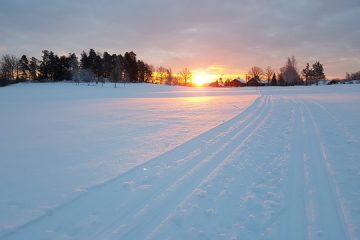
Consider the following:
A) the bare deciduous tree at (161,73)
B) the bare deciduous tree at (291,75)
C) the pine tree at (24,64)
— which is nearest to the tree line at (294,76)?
the bare deciduous tree at (291,75)

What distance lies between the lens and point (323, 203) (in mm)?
5090

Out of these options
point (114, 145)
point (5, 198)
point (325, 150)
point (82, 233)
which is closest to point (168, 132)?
point (114, 145)

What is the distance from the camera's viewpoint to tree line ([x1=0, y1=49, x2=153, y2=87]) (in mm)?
89188

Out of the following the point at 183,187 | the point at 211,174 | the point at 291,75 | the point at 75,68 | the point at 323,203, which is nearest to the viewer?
the point at 323,203

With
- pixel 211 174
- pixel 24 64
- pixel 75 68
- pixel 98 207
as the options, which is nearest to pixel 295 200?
pixel 211 174

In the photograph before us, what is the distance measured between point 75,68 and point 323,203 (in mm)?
94236

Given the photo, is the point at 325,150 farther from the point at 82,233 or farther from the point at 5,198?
the point at 5,198

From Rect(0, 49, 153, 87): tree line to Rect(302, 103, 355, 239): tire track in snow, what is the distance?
82869 millimetres

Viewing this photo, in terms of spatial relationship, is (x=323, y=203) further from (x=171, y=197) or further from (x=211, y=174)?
(x=171, y=197)

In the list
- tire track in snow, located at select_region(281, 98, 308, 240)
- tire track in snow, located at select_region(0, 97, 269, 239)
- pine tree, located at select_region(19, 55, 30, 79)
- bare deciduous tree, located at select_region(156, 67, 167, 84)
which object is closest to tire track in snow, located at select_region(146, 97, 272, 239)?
tire track in snow, located at select_region(0, 97, 269, 239)

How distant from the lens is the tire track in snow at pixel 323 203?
13.9ft

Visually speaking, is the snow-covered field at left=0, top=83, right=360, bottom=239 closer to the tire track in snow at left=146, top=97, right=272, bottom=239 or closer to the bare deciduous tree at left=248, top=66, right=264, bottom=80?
the tire track in snow at left=146, top=97, right=272, bottom=239

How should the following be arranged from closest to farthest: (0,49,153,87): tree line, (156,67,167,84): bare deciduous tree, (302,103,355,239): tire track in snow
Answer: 1. (302,103,355,239): tire track in snow
2. (0,49,153,87): tree line
3. (156,67,167,84): bare deciduous tree

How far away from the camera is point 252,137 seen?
10.7 meters
